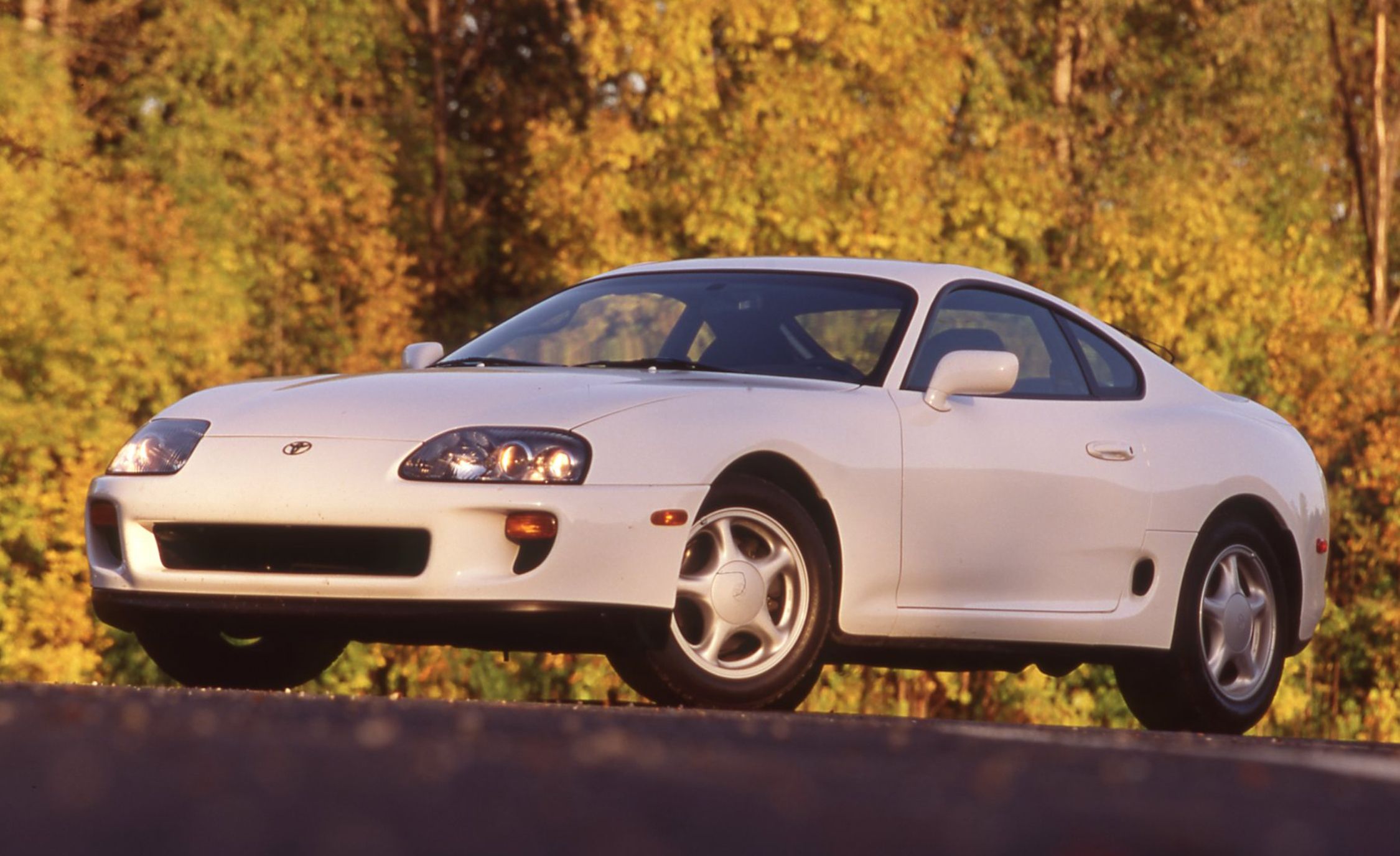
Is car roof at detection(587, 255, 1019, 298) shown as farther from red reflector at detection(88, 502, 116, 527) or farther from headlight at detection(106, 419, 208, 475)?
red reflector at detection(88, 502, 116, 527)

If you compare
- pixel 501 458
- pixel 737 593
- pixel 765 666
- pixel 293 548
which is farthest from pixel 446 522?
pixel 765 666

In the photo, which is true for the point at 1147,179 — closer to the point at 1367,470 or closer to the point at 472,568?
the point at 1367,470

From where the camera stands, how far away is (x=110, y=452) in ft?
114

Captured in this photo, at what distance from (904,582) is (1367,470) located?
3417cm

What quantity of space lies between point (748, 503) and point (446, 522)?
85 cm

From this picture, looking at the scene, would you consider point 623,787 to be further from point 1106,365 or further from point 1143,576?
point 1106,365

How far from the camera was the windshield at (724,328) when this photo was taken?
7.59 meters

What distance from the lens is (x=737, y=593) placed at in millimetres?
6695

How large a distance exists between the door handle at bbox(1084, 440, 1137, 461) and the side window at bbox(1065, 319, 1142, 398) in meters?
0.32

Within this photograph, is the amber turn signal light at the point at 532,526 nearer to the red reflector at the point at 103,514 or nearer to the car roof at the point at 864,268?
the red reflector at the point at 103,514

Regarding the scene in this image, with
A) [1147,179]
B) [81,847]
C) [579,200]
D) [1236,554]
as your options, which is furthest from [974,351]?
[1147,179]

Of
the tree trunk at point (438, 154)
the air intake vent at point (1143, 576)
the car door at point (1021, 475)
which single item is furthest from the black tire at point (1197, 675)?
the tree trunk at point (438, 154)

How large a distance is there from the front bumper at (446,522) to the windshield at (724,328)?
108cm

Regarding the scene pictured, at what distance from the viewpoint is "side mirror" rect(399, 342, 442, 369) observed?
8.34 m
